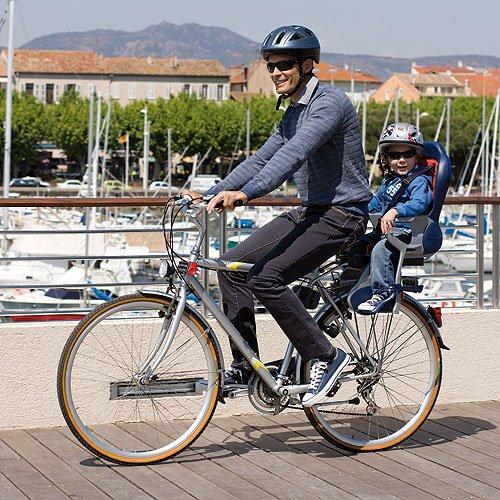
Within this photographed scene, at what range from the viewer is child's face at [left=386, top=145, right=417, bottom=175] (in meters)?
6.42

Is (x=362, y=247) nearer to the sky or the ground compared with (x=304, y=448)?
nearer to the sky

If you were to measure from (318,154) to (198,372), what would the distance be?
3.92 ft

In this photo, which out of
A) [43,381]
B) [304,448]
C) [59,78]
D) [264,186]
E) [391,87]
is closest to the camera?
[264,186]

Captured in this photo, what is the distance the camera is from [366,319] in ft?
21.6

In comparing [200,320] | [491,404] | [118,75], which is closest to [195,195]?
[200,320]

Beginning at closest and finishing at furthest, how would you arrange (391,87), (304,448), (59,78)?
(304,448) < (59,78) < (391,87)

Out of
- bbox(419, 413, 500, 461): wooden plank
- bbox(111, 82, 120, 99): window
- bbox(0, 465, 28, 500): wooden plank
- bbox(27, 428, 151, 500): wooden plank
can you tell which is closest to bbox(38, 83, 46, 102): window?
bbox(111, 82, 120, 99): window

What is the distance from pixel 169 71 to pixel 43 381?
160m

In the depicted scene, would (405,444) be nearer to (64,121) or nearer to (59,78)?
(64,121)

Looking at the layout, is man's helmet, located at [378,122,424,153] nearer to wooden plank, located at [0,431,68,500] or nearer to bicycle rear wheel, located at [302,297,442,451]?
bicycle rear wheel, located at [302,297,442,451]

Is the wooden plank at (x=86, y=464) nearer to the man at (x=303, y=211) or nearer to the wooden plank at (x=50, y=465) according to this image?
the wooden plank at (x=50, y=465)

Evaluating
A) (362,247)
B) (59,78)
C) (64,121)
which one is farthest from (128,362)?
(59,78)

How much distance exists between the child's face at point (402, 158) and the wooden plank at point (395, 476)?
1.45m

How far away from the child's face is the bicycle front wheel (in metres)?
1.30
